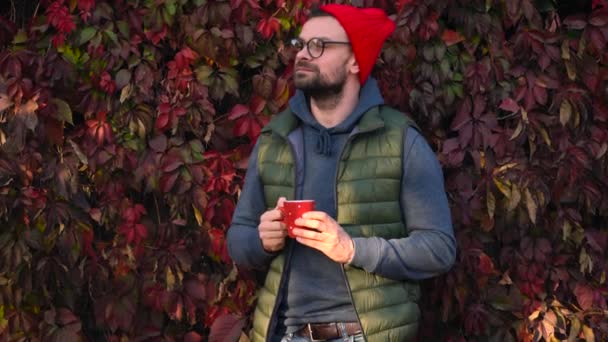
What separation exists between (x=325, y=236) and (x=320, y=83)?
22.9 inches

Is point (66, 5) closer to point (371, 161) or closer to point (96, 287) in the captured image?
point (96, 287)

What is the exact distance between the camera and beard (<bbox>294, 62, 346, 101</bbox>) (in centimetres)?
364

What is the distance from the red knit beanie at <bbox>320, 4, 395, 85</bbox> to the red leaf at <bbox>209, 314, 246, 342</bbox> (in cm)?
119

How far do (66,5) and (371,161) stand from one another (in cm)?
157

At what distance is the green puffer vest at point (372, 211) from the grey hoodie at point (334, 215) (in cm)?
4

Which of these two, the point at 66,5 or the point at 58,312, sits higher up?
the point at 66,5

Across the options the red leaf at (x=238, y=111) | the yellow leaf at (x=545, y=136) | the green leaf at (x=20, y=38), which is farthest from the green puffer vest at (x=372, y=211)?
the green leaf at (x=20, y=38)

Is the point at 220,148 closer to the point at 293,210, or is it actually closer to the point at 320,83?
the point at 320,83

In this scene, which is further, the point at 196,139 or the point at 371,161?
the point at 196,139

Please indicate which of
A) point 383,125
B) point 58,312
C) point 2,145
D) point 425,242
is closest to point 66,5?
point 2,145

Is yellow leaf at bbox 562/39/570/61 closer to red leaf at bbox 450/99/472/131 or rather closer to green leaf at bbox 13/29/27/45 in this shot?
red leaf at bbox 450/99/472/131

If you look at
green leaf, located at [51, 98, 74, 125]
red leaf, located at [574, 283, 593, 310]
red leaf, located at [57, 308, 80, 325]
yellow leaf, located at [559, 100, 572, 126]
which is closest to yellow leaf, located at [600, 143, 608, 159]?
yellow leaf, located at [559, 100, 572, 126]

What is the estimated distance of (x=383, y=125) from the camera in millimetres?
3639

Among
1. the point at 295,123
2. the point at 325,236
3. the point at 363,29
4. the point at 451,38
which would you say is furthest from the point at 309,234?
the point at 451,38
